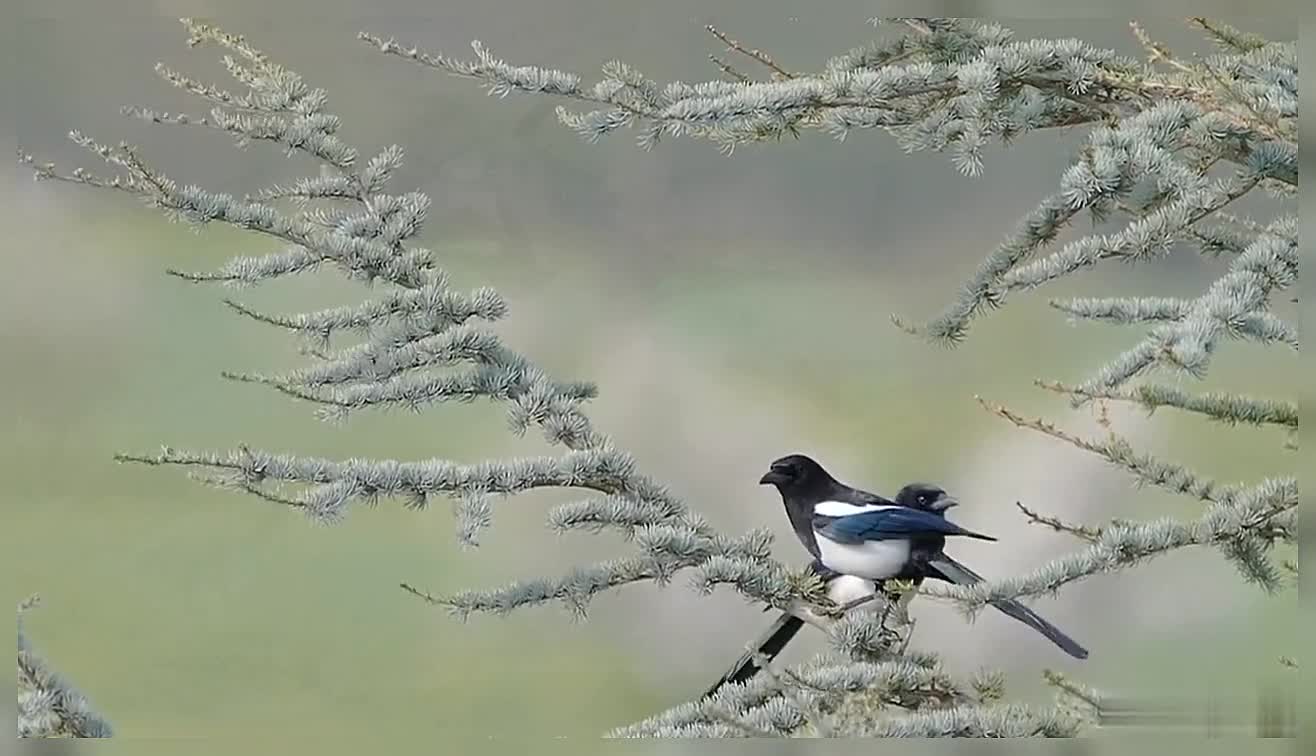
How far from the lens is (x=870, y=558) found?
3.45 feet

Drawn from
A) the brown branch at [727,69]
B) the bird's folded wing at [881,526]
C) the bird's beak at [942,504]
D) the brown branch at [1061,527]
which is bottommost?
the bird's folded wing at [881,526]

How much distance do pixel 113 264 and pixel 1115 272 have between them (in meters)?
0.90

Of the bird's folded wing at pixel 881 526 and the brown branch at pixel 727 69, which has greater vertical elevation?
the brown branch at pixel 727 69

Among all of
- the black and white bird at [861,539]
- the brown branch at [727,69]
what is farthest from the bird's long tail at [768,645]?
the brown branch at [727,69]

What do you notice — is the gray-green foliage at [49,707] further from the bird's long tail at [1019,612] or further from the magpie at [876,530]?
the bird's long tail at [1019,612]

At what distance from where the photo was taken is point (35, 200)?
3.70 ft

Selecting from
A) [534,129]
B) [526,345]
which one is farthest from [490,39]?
[526,345]

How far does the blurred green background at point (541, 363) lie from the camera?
3.61 ft

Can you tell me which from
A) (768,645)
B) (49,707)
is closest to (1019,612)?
(768,645)

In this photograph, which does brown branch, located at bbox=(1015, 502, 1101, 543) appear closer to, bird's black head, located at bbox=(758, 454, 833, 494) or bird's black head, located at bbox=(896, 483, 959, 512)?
bird's black head, located at bbox=(896, 483, 959, 512)

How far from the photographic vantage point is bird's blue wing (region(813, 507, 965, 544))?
1.05 meters

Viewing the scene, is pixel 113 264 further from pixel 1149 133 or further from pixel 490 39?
pixel 1149 133

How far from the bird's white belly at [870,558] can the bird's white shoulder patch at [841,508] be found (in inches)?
1.0

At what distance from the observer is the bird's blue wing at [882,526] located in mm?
1053
